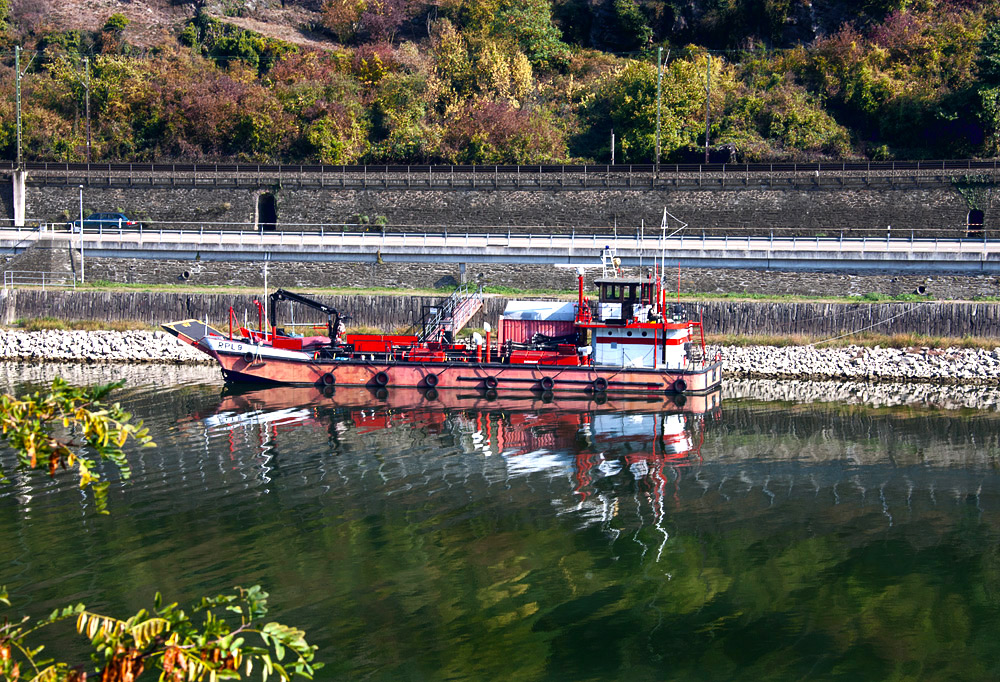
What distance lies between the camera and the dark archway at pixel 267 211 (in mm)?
55906

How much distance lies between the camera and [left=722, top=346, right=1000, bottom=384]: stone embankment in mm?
36031

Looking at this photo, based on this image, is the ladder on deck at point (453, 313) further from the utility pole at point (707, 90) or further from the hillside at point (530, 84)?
the utility pole at point (707, 90)

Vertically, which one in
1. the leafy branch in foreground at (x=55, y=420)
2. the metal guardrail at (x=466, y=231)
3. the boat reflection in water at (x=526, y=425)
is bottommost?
the boat reflection in water at (x=526, y=425)

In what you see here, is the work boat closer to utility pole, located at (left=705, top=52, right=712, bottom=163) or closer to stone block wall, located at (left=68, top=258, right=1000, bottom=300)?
stone block wall, located at (left=68, top=258, right=1000, bottom=300)

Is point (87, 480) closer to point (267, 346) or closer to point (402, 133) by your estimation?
point (267, 346)

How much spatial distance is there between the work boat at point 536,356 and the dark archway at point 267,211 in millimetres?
20328

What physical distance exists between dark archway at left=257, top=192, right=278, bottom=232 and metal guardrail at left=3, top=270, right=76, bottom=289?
39.6 ft

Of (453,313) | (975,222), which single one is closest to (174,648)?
(453,313)

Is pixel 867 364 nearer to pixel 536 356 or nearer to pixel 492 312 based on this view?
pixel 536 356

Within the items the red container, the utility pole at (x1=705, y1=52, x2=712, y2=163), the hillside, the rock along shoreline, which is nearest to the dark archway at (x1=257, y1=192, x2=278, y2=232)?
the hillside

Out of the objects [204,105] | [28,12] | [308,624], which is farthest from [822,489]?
[28,12]

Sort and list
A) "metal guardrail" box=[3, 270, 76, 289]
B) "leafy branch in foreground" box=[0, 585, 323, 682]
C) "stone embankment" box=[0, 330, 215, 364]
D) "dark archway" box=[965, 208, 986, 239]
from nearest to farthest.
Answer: "leafy branch in foreground" box=[0, 585, 323, 682]
"stone embankment" box=[0, 330, 215, 364]
"metal guardrail" box=[3, 270, 76, 289]
"dark archway" box=[965, 208, 986, 239]

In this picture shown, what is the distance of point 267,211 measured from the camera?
56344 mm

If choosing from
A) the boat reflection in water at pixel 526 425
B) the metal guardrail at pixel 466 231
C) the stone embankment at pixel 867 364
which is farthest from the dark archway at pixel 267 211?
the stone embankment at pixel 867 364
